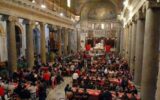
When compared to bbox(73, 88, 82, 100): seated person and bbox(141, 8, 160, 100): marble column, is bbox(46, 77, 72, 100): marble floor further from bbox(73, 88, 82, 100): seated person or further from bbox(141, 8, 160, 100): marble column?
bbox(141, 8, 160, 100): marble column

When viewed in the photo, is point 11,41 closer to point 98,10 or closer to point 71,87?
point 71,87

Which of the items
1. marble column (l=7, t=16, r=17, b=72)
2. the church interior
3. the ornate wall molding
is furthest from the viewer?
marble column (l=7, t=16, r=17, b=72)

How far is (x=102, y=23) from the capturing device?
37.1 m

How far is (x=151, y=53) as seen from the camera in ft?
26.6

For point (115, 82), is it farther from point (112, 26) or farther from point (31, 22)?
point (112, 26)

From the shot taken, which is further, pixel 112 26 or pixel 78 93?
pixel 112 26

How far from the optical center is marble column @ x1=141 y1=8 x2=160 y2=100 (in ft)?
25.8

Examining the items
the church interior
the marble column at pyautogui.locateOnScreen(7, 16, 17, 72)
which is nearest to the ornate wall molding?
the church interior

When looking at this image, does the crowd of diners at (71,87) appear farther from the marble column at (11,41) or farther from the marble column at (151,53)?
the marble column at (151,53)

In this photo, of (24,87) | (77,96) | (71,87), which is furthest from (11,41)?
(77,96)

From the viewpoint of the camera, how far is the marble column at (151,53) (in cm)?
786

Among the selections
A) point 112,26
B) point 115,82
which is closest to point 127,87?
point 115,82

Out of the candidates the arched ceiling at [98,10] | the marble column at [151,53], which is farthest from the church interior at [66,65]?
the arched ceiling at [98,10]

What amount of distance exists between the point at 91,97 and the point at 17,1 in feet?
27.7
